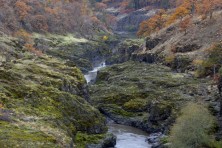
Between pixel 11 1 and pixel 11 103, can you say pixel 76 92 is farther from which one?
pixel 11 1

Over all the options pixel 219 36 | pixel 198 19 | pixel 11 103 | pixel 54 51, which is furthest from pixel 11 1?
pixel 11 103

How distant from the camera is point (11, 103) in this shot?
43781 millimetres

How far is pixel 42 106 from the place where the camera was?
48.1 metres

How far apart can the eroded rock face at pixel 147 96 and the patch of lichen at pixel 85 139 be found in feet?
46.7

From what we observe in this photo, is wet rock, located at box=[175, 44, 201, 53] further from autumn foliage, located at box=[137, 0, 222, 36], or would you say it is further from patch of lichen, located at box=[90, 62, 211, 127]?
patch of lichen, located at box=[90, 62, 211, 127]

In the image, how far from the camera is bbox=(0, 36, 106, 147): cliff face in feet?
121

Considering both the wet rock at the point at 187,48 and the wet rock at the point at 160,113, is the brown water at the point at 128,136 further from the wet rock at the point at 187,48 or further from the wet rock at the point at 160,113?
the wet rock at the point at 187,48

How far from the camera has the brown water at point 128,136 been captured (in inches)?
2213

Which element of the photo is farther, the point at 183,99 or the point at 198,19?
the point at 198,19

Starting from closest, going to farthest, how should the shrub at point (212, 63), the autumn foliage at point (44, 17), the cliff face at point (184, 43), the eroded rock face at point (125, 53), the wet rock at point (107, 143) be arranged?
1. the wet rock at point (107, 143)
2. the shrub at point (212, 63)
3. the cliff face at point (184, 43)
4. the autumn foliage at point (44, 17)
5. the eroded rock face at point (125, 53)

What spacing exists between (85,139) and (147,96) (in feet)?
95.9

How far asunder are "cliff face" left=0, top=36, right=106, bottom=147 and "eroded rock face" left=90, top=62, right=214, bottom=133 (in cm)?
1071

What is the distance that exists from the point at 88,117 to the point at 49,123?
39.9 feet

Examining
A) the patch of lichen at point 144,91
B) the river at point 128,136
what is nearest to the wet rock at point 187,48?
the patch of lichen at point 144,91
